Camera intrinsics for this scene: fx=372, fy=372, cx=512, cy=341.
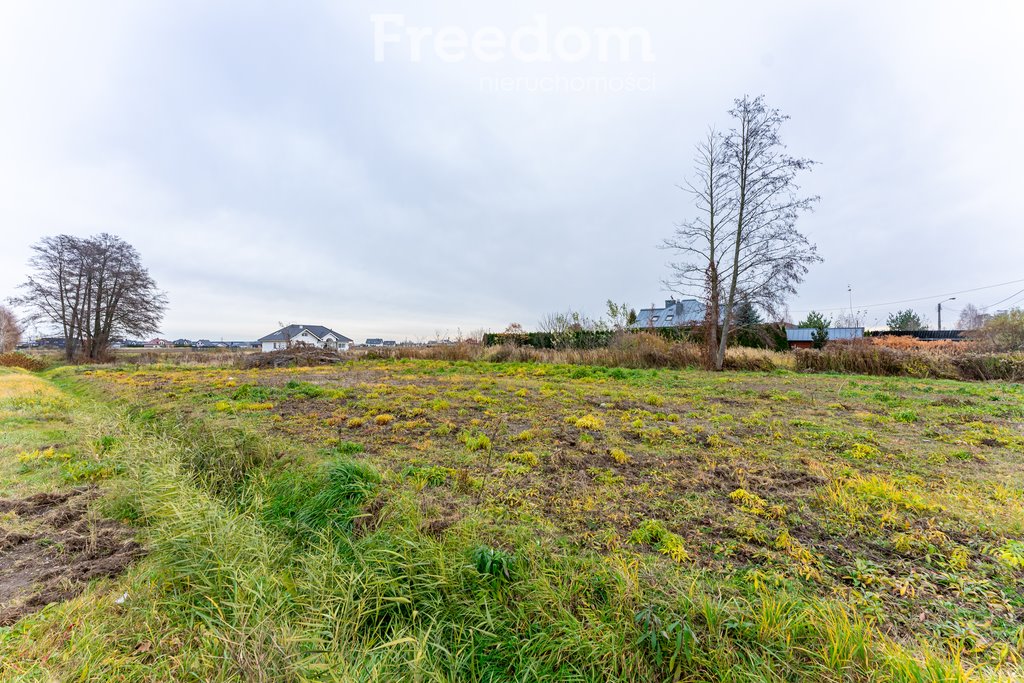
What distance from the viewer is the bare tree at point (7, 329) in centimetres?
3112

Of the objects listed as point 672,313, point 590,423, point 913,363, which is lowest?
point 590,423

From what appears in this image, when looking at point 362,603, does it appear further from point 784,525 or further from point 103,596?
point 784,525

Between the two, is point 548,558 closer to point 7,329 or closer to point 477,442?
point 477,442

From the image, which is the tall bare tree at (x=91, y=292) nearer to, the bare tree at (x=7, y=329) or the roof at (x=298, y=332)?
the bare tree at (x=7, y=329)

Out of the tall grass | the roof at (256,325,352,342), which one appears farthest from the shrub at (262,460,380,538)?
the roof at (256,325,352,342)

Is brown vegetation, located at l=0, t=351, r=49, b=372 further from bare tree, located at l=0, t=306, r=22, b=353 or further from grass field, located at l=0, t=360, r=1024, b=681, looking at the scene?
grass field, located at l=0, t=360, r=1024, b=681

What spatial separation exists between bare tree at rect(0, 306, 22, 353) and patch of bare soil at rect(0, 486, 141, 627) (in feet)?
152

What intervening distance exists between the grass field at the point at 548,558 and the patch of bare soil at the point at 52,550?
14 cm

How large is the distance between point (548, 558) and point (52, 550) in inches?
135

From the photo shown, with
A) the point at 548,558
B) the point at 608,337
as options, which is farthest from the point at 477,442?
the point at 608,337

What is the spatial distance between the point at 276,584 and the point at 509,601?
4.20 ft

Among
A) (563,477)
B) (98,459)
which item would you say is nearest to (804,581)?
(563,477)

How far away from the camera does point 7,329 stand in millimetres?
31578

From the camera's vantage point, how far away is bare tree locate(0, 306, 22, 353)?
31125mm
